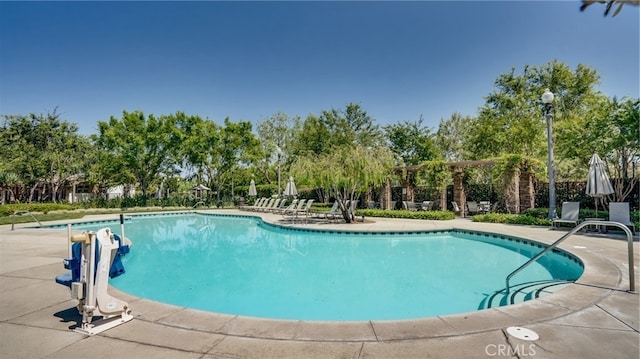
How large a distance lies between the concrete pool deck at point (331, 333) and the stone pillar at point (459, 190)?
1353 centimetres

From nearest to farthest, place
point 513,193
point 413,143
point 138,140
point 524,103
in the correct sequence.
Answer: point 513,193
point 524,103
point 138,140
point 413,143

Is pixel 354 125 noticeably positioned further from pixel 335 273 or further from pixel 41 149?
pixel 41 149

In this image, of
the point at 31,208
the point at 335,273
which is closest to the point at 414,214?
the point at 335,273

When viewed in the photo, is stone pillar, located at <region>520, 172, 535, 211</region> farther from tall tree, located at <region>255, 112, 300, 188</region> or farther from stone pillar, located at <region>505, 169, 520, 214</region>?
tall tree, located at <region>255, 112, 300, 188</region>

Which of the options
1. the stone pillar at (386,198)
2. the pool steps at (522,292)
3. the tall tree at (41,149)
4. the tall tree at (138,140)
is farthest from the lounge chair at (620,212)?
the tall tree at (41,149)

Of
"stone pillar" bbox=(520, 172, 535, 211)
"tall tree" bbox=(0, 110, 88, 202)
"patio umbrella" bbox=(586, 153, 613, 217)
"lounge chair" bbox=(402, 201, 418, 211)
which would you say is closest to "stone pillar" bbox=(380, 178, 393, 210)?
"lounge chair" bbox=(402, 201, 418, 211)

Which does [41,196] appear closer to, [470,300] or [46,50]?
[46,50]

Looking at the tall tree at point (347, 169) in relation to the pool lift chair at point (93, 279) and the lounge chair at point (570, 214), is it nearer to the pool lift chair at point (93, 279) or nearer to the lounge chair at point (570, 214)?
the lounge chair at point (570, 214)

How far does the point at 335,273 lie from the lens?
24.4 feet

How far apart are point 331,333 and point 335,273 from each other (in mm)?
4384

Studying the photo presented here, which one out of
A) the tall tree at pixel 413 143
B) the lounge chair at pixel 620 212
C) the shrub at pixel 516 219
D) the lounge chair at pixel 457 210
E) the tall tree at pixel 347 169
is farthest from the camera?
the tall tree at pixel 413 143

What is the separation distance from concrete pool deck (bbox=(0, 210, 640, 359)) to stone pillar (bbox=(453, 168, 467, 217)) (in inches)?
533

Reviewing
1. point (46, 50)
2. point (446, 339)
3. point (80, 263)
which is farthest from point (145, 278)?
point (46, 50)

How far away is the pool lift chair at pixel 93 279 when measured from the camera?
3088 mm
